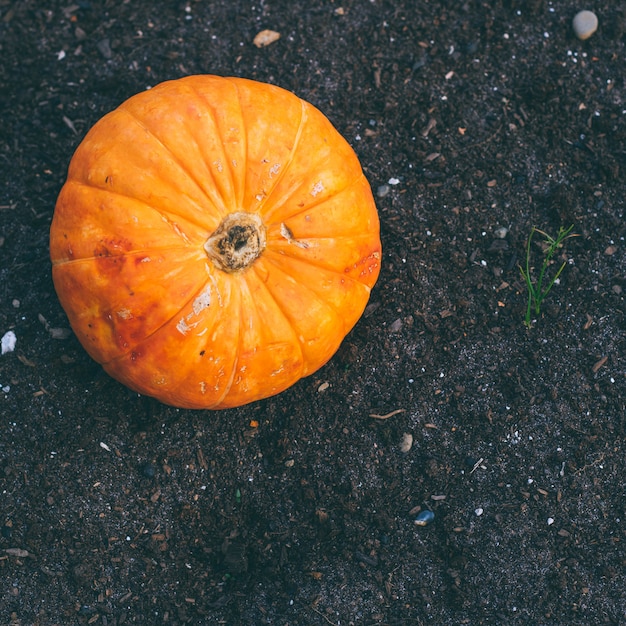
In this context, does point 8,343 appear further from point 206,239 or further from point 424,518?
point 424,518

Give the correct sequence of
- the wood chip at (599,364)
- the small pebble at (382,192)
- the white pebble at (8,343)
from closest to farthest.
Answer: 1. the white pebble at (8,343)
2. the wood chip at (599,364)
3. the small pebble at (382,192)

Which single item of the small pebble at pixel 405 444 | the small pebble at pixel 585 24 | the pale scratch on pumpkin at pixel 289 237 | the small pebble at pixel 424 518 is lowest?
the small pebble at pixel 424 518

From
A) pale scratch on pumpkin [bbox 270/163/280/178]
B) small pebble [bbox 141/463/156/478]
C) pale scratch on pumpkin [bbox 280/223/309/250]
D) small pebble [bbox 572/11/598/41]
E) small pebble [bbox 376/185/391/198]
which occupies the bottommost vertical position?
small pebble [bbox 141/463/156/478]

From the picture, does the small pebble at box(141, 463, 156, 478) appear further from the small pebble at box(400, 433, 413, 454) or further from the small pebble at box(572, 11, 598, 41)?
the small pebble at box(572, 11, 598, 41)

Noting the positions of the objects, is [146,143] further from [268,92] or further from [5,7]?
[5,7]

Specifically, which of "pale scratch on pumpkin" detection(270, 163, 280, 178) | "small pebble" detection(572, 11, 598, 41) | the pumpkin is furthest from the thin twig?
"small pebble" detection(572, 11, 598, 41)

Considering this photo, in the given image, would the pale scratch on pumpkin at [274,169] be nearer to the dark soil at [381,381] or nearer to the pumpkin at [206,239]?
the pumpkin at [206,239]

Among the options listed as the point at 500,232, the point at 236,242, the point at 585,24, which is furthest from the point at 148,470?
the point at 585,24

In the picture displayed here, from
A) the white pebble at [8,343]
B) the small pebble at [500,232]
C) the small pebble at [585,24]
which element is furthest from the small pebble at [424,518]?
the small pebble at [585,24]
